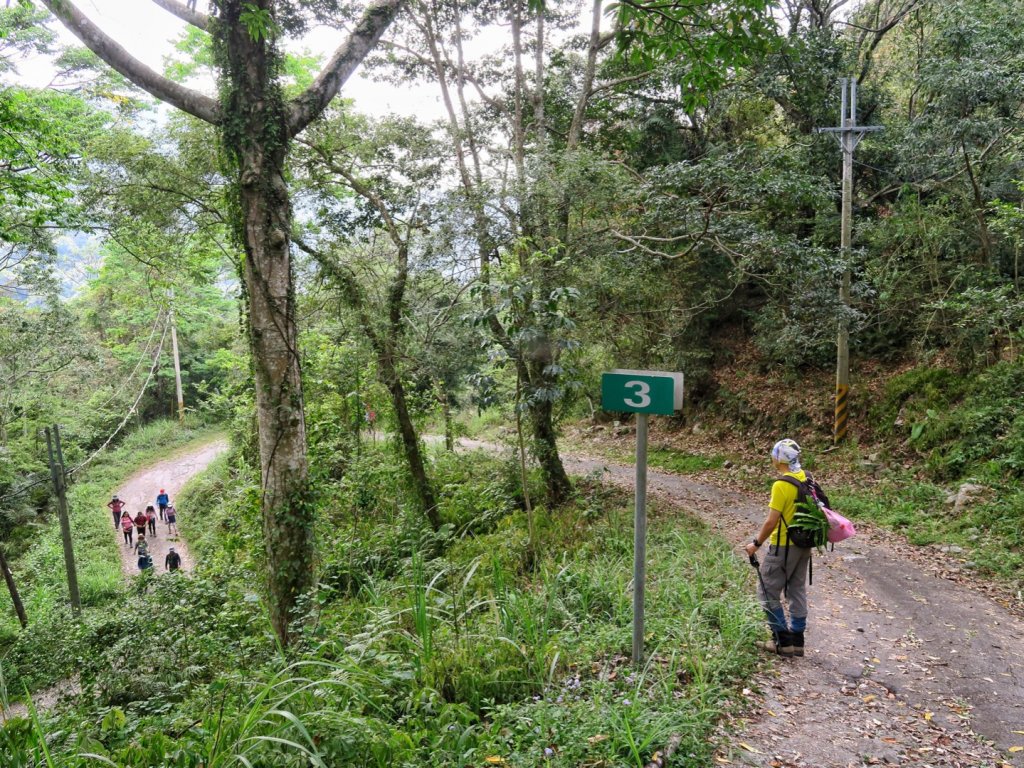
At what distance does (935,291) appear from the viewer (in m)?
11.8

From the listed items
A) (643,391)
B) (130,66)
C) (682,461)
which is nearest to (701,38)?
(643,391)

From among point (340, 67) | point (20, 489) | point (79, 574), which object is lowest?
point (79, 574)

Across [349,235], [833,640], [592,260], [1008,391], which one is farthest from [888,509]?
[349,235]

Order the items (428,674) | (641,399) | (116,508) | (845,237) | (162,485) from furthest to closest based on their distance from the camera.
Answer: (162,485) → (116,508) → (845,237) → (428,674) → (641,399)

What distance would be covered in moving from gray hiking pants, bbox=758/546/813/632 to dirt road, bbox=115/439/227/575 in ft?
59.6

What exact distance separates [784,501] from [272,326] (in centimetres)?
445

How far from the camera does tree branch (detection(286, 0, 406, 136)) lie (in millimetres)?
5129

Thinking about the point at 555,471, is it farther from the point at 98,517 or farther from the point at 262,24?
the point at 98,517

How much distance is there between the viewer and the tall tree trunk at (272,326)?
4.89m

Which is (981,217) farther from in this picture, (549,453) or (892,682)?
(892,682)

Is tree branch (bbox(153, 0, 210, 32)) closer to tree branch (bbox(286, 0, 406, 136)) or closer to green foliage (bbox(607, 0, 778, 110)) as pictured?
tree branch (bbox(286, 0, 406, 136))

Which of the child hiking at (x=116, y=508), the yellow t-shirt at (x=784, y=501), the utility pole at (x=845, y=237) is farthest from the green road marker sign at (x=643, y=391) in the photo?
the child hiking at (x=116, y=508)

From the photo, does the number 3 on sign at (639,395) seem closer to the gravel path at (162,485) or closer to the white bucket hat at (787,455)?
the white bucket hat at (787,455)

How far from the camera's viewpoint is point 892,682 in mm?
4387
